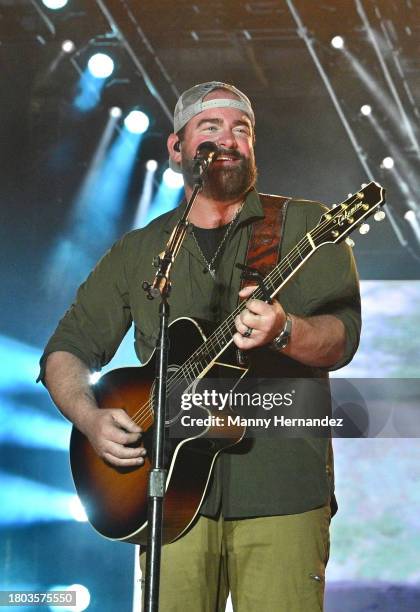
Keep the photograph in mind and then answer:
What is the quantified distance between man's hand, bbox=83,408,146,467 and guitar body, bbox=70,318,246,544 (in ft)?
0.20

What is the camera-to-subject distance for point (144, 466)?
2746 mm

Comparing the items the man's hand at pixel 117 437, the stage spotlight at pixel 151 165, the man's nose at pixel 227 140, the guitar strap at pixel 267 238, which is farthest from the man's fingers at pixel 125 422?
the stage spotlight at pixel 151 165

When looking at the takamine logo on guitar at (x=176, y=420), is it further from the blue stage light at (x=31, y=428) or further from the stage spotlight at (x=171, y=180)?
the stage spotlight at (x=171, y=180)

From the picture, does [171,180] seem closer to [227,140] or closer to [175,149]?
[175,149]

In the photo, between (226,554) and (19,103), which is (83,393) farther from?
(19,103)

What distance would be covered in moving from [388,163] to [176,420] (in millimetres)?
2312

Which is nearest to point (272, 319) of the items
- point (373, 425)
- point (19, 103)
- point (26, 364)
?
point (373, 425)

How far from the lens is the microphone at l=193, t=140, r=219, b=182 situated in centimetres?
257

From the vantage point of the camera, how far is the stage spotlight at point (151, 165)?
482 centimetres

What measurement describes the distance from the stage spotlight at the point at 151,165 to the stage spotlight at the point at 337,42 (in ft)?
3.61

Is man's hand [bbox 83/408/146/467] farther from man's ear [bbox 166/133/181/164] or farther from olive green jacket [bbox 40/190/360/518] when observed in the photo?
man's ear [bbox 166/133/181/164]

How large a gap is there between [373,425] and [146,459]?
168 centimetres

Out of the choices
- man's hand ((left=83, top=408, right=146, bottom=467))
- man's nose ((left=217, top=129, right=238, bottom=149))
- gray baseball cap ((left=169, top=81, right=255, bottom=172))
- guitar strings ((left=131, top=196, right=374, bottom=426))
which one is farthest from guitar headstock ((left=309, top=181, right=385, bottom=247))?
man's hand ((left=83, top=408, right=146, bottom=467))

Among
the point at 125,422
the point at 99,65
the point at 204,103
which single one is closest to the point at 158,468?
the point at 125,422
